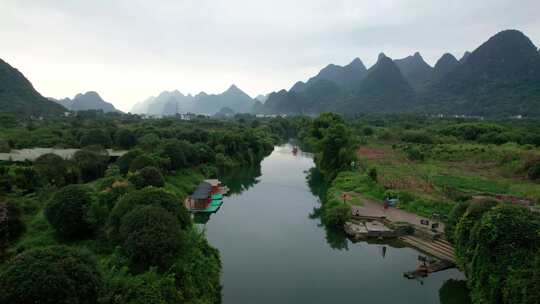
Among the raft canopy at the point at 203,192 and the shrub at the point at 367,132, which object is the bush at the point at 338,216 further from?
the shrub at the point at 367,132

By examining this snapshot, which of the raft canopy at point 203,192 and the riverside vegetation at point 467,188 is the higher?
the riverside vegetation at point 467,188

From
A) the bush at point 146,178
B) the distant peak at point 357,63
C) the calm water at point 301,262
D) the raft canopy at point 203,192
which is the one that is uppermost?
the distant peak at point 357,63

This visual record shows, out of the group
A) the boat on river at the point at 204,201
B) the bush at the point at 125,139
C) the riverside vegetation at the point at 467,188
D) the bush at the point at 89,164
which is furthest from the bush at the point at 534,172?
the bush at the point at 125,139

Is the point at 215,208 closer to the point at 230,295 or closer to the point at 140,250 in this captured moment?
the point at 230,295

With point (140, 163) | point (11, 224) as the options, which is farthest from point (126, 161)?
point (11, 224)

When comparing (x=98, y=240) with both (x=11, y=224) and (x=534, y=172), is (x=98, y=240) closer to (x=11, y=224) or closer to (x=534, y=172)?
(x=11, y=224)

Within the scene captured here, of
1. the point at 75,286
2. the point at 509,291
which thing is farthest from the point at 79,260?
the point at 509,291

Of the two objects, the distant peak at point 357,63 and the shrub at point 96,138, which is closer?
the shrub at point 96,138
